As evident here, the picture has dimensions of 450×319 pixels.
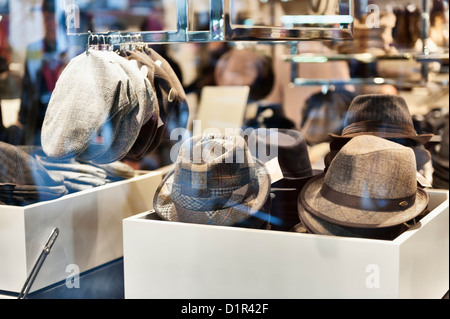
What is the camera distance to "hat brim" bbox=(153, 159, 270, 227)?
1282 mm

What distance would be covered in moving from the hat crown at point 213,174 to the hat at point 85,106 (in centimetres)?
17

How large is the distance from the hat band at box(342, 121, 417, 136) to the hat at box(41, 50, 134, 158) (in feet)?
1.66

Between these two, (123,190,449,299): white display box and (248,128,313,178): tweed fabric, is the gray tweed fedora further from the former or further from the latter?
(248,128,313,178): tweed fabric

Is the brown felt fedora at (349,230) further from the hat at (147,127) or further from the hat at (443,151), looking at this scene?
the hat at (443,151)

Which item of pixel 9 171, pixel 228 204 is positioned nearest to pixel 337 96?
pixel 228 204

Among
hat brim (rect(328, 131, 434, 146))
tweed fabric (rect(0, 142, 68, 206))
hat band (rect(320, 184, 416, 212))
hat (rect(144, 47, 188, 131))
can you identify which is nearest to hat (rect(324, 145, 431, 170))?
hat brim (rect(328, 131, 434, 146))

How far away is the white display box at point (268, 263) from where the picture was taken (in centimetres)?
115

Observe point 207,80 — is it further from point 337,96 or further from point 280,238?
point 280,238

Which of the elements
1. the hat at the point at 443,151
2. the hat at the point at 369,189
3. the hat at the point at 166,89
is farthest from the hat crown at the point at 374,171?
the hat at the point at 443,151

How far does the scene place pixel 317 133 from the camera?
6.23 feet

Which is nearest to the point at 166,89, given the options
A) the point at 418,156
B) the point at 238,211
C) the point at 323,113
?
the point at 238,211

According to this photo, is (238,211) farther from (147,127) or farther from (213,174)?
(147,127)

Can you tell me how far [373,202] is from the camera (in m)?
1.24

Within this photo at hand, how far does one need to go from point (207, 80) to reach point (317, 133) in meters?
0.37
